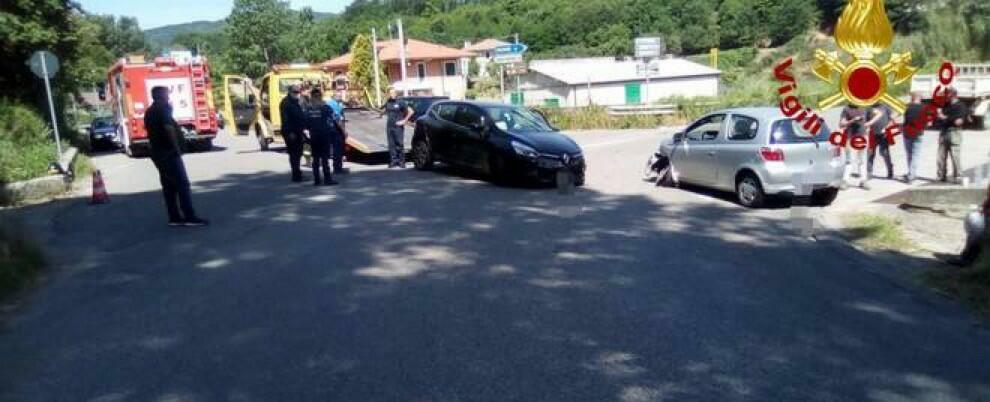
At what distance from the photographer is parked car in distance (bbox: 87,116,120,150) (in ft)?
104

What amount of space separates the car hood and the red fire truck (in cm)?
1384

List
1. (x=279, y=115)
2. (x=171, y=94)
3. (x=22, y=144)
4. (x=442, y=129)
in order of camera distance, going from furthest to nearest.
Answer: (x=171, y=94)
(x=279, y=115)
(x=22, y=144)
(x=442, y=129)

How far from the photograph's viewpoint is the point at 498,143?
14383 millimetres

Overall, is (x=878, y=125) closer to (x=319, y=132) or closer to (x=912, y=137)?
(x=912, y=137)

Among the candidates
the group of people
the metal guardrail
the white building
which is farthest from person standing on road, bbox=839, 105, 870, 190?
the white building

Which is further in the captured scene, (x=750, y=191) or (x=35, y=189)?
(x=35, y=189)

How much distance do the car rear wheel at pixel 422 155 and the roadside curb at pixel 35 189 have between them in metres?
6.90

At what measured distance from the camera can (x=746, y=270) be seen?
26.2ft

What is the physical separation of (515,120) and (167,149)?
6702 millimetres

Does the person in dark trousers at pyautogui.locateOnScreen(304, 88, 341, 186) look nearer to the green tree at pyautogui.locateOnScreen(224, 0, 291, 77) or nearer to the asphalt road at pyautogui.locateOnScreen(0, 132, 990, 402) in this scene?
the asphalt road at pyautogui.locateOnScreen(0, 132, 990, 402)

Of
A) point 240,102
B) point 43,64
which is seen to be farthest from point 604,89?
point 43,64

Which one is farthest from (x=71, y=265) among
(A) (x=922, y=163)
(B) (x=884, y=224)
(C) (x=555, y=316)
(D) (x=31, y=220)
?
(A) (x=922, y=163)

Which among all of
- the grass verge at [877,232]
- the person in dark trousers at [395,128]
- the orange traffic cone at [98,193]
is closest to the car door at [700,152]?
the grass verge at [877,232]

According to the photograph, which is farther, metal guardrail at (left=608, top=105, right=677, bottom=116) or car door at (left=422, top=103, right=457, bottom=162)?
metal guardrail at (left=608, top=105, right=677, bottom=116)
